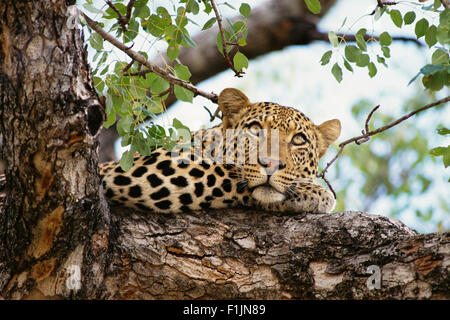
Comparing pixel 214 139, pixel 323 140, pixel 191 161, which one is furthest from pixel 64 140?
pixel 323 140

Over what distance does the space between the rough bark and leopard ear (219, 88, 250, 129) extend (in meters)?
1.67

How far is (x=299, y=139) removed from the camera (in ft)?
20.5

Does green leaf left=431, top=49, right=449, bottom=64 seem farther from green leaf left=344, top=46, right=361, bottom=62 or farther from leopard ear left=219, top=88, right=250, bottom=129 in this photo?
leopard ear left=219, top=88, right=250, bottom=129

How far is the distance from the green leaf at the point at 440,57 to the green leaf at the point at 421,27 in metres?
0.61

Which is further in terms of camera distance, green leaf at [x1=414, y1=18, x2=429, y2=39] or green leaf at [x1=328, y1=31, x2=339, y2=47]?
green leaf at [x1=414, y1=18, x2=429, y2=39]

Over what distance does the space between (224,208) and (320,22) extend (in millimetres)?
5565

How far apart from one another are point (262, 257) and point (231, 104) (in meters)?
2.27

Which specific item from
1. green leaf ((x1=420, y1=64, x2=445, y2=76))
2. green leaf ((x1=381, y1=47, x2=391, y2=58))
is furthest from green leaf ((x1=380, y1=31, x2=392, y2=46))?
green leaf ((x1=420, y1=64, x2=445, y2=76))

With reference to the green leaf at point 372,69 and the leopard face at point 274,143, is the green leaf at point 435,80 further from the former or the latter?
the leopard face at point 274,143

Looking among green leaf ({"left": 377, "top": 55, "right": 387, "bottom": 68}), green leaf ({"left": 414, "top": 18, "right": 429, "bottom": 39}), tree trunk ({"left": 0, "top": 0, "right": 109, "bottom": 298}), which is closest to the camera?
tree trunk ({"left": 0, "top": 0, "right": 109, "bottom": 298})

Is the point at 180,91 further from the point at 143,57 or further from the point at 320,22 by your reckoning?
the point at 320,22

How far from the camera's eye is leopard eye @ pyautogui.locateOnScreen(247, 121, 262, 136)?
6.09 meters

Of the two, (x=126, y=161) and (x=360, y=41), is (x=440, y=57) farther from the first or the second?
(x=126, y=161)

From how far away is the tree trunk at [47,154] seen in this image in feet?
12.2
